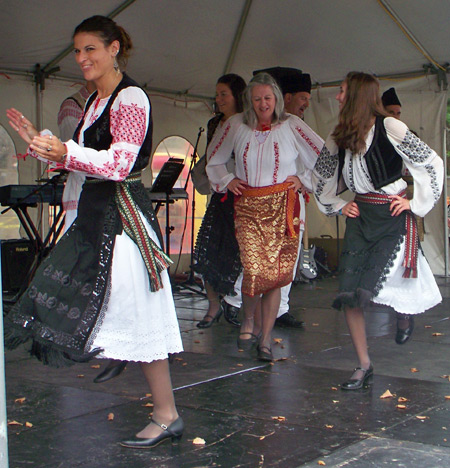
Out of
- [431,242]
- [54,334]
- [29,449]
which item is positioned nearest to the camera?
[54,334]

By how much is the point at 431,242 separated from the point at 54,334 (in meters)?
7.19

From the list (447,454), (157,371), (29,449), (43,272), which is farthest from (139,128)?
(447,454)

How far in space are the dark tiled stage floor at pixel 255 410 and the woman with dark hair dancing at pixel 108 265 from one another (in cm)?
24

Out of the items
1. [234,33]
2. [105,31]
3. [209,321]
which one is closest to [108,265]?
[105,31]

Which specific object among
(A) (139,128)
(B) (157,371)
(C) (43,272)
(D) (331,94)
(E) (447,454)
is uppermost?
(D) (331,94)

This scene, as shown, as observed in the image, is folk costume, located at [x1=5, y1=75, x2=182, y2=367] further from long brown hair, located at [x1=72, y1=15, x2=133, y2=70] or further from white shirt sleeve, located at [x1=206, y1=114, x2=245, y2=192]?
white shirt sleeve, located at [x1=206, y1=114, x2=245, y2=192]

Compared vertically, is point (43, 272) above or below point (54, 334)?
above

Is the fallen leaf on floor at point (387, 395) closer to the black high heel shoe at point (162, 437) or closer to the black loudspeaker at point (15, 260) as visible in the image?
the black high heel shoe at point (162, 437)

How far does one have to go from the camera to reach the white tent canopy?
6973mm

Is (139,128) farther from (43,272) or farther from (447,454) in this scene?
(447,454)

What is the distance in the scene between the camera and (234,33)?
310 inches

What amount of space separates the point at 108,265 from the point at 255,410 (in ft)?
3.83

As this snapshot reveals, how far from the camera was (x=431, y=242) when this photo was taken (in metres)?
9.18

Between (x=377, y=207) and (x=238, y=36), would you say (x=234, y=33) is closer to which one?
(x=238, y=36)
